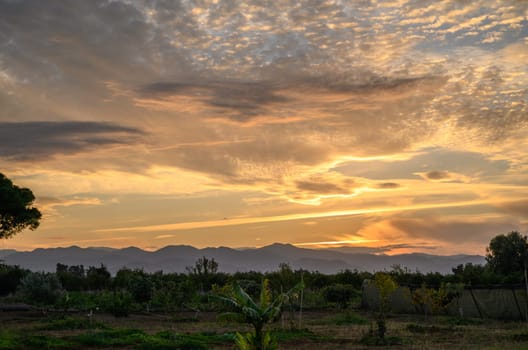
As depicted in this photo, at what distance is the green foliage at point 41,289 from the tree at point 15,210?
4.64 m

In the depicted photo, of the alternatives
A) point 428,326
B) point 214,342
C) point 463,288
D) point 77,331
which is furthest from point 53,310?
point 463,288

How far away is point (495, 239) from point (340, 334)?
136ft

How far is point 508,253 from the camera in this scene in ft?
204

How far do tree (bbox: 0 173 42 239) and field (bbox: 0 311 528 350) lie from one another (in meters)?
7.24

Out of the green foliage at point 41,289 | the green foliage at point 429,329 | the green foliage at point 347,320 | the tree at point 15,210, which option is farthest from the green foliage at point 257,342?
the tree at point 15,210

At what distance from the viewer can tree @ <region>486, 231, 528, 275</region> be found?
61250 millimetres

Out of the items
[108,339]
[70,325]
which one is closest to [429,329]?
[108,339]

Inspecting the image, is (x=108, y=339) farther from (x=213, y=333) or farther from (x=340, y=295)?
(x=340, y=295)

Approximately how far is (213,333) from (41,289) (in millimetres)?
16378

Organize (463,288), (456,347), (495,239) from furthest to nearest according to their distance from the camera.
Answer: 1. (495,239)
2. (463,288)
3. (456,347)

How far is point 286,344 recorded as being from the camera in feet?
81.5

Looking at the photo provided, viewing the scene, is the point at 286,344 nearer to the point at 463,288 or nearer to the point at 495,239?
the point at 463,288

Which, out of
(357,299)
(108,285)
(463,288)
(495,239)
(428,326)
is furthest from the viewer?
(495,239)

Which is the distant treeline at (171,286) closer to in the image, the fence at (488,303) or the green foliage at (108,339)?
the fence at (488,303)
